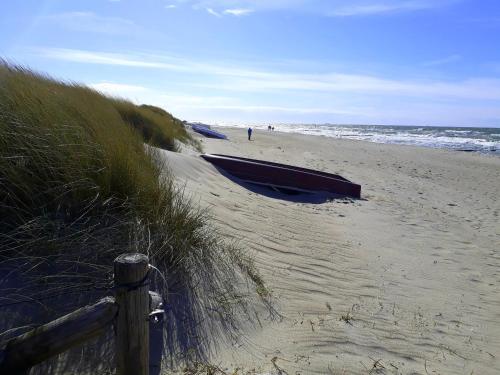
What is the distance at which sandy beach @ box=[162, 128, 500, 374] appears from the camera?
313 cm

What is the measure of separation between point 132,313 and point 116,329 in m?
0.13

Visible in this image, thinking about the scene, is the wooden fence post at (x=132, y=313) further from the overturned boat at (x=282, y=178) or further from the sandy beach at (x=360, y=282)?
the overturned boat at (x=282, y=178)

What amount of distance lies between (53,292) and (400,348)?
2519 mm

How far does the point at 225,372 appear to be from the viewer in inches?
106

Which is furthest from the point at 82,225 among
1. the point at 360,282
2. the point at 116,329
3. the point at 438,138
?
the point at 438,138

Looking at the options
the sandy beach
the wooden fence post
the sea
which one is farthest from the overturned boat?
the sea

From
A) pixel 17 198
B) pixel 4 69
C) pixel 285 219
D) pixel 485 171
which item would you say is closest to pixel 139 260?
pixel 17 198

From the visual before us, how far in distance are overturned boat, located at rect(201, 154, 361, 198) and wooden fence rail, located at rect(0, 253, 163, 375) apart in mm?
7246

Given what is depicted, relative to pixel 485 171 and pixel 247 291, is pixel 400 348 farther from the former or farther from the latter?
pixel 485 171

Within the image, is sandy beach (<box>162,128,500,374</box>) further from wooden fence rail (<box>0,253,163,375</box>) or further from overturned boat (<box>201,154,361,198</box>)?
wooden fence rail (<box>0,253,163,375</box>)

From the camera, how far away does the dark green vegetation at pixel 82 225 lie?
2828mm

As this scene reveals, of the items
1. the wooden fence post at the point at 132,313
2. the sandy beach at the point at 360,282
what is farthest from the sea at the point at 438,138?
the wooden fence post at the point at 132,313

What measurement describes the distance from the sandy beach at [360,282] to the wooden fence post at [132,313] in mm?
808

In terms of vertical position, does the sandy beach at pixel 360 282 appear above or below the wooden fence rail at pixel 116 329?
below
